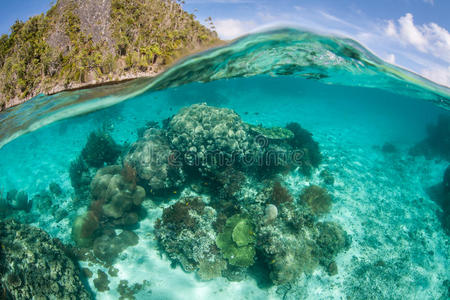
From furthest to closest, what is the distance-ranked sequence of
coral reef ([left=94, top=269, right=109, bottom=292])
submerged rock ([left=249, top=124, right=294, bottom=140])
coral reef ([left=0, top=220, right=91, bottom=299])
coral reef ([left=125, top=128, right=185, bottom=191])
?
submerged rock ([left=249, top=124, right=294, bottom=140]) → coral reef ([left=125, top=128, right=185, bottom=191]) → coral reef ([left=94, top=269, right=109, bottom=292]) → coral reef ([left=0, top=220, right=91, bottom=299])

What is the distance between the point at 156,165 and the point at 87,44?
206 inches

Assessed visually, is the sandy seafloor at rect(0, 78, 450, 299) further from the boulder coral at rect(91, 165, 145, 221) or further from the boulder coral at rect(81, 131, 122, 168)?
the boulder coral at rect(81, 131, 122, 168)

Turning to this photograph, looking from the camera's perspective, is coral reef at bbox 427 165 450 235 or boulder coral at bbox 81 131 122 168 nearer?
coral reef at bbox 427 165 450 235

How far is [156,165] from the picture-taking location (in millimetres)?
8773

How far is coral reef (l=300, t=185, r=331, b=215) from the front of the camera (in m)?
9.80

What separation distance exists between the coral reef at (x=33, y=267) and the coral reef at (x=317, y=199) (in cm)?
895

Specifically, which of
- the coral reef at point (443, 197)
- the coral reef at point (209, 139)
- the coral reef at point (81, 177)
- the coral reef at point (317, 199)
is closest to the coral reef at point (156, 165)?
the coral reef at point (209, 139)

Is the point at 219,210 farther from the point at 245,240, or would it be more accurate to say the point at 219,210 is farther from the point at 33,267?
the point at 33,267

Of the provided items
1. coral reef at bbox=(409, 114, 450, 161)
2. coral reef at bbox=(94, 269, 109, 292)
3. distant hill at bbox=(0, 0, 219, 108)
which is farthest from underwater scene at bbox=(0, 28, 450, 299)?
coral reef at bbox=(409, 114, 450, 161)

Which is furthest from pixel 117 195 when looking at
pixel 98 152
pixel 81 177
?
pixel 81 177

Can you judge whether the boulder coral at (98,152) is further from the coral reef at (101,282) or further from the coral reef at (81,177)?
the coral reef at (101,282)

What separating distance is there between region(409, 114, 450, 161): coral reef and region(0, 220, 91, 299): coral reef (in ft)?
80.5

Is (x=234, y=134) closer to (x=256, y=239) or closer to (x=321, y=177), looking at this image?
(x=256, y=239)

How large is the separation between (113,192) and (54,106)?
5.73m
